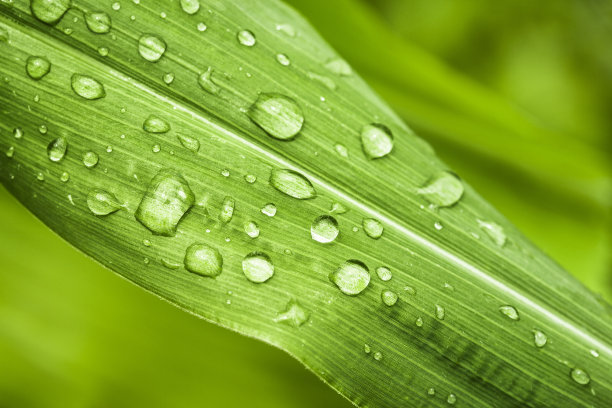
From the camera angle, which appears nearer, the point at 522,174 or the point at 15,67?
the point at 15,67

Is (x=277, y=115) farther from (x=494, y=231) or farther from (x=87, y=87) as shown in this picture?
(x=494, y=231)

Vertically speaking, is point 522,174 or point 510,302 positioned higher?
point 522,174

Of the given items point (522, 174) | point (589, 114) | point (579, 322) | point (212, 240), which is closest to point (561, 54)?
point (589, 114)

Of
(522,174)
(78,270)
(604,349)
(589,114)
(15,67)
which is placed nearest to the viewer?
(15,67)

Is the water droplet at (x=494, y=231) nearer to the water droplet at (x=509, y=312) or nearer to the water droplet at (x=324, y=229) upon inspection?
the water droplet at (x=509, y=312)

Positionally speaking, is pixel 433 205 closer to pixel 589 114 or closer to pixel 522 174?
pixel 522 174

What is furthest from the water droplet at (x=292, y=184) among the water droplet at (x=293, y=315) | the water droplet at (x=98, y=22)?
the water droplet at (x=98, y=22)

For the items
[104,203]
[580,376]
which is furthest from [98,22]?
[580,376]
